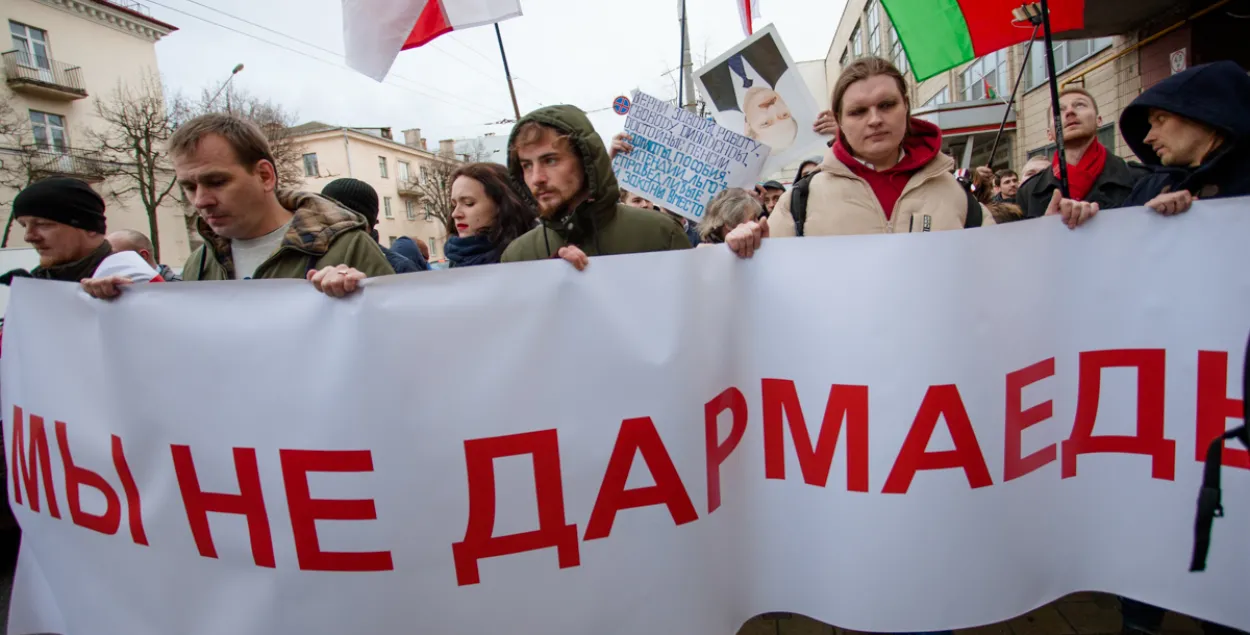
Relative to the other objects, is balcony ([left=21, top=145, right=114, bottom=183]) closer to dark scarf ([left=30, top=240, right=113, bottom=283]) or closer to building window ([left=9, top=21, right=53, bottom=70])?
building window ([left=9, top=21, right=53, bottom=70])

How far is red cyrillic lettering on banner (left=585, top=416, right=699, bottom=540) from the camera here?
161 centimetres

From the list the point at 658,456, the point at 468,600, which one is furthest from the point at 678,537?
the point at 468,600

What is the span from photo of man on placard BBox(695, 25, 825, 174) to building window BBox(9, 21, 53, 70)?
34.6 m

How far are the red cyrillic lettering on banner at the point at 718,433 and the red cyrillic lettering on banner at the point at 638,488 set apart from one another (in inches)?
3.8

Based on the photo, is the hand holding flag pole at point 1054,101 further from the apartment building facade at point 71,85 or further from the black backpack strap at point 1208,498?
the apartment building facade at point 71,85

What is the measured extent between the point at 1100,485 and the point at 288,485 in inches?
83.2

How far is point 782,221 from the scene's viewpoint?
2.15 m

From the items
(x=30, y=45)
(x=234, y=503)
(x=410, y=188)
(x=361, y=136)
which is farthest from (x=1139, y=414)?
(x=410, y=188)

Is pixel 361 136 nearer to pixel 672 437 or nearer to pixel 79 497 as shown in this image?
pixel 79 497

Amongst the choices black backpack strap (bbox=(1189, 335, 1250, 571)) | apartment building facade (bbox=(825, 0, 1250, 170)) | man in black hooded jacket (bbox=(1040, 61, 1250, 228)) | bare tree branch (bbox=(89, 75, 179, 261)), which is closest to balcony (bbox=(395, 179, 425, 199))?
bare tree branch (bbox=(89, 75, 179, 261))

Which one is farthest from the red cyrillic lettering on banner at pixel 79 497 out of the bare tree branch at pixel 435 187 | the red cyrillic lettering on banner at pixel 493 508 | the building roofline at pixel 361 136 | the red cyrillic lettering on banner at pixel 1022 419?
the building roofline at pixel 361 136

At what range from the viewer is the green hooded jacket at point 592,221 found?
204 cm

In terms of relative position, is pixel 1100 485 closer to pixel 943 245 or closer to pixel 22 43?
pixel 943 245

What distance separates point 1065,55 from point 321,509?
53.4 ft
